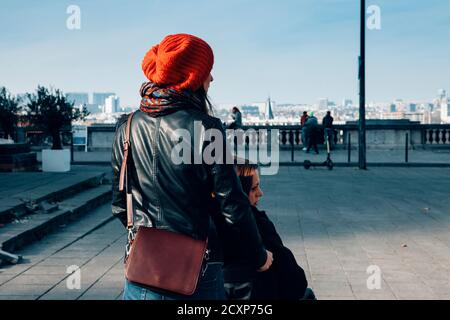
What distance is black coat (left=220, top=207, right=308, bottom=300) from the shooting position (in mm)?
2828

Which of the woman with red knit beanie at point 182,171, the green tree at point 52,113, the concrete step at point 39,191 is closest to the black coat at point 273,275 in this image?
the woman with red knit beanie at point 182,171

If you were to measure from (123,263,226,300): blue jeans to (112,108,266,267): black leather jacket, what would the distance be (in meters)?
0.16

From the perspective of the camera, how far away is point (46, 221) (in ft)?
26.8

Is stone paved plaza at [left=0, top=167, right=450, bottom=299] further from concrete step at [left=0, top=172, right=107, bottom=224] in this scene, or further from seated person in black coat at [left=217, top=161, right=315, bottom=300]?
seated person in black coat at [left=217, top=161, right=315, bottom=300]

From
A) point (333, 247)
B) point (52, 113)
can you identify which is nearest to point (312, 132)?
point (52, 113)

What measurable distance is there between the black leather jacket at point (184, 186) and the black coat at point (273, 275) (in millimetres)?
167

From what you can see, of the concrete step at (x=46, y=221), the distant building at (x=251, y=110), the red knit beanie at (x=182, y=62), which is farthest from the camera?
the distant building at (x=251, y=110)

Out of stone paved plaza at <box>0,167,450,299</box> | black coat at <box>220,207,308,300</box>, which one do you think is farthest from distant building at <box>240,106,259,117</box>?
black coat at <box>220,207,308,300</box>

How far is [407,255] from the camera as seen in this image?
277 inches

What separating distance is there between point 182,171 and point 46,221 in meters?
6.03

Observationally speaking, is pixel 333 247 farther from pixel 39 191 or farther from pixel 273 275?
pixel 39 191

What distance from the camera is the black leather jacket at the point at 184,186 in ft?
8.31

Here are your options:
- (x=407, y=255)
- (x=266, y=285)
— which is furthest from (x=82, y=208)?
(x=266, y=285)

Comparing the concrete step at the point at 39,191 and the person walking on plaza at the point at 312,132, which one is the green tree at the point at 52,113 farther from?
the person walking on plaza at the point at 312,132
